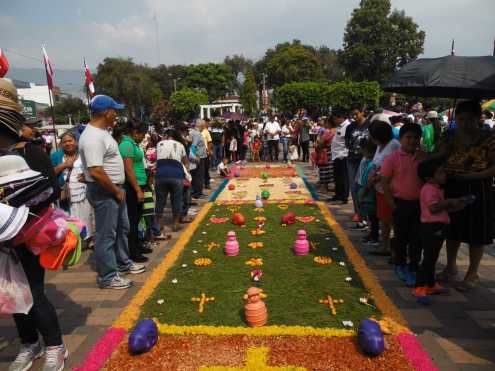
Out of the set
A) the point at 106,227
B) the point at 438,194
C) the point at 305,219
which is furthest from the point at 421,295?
the point at 106,227

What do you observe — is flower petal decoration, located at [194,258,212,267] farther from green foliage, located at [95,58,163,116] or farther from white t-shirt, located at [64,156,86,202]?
green foliage, located at [95,58,163,116]

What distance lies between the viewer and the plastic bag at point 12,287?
2.63m

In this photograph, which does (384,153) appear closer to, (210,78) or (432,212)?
(432,212)

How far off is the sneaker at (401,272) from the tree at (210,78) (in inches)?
2895

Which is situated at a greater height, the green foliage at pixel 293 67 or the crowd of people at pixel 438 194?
the green foliage at pixel 293 67

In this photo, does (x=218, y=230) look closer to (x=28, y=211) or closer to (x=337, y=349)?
(x=337, y=349)

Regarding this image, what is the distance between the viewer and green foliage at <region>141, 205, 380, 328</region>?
144 inches

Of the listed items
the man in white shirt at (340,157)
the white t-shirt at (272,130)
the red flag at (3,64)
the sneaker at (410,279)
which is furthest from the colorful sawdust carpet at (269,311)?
the white t-shirt at (272,130)

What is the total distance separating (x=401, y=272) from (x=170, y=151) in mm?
3904

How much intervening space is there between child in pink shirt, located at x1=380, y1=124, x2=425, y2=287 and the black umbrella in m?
0.51

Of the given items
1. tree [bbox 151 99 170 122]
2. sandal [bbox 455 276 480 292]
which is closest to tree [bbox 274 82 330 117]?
tree [bbox 151 99 170 122]

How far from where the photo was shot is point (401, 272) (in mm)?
4484

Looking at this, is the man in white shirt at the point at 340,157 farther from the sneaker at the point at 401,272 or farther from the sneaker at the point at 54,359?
the sneaker at the point at 54,359

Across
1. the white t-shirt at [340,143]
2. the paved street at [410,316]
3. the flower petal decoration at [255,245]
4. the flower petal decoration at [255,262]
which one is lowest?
the paved street at [410,316]
